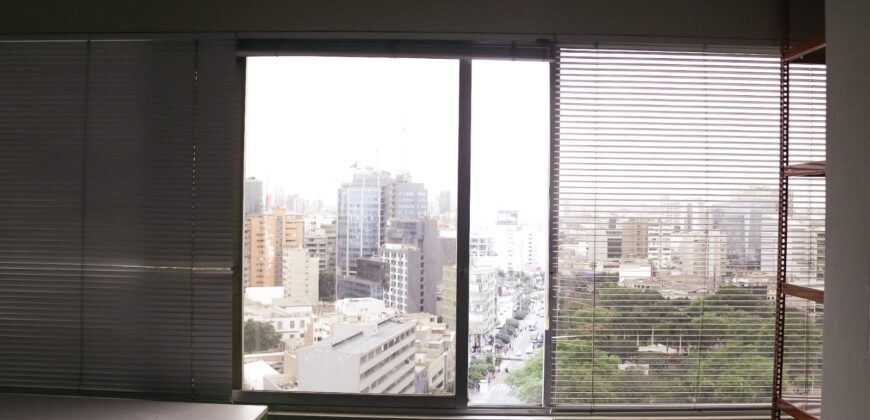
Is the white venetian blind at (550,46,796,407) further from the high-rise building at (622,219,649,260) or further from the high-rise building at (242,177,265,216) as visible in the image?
the high-rise building at (242,177,265,216)

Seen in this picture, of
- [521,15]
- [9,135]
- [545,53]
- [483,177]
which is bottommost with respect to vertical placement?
[483,177]

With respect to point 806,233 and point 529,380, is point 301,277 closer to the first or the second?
point 529,380

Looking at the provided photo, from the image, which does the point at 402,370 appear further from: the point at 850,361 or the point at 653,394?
the point at 850,361

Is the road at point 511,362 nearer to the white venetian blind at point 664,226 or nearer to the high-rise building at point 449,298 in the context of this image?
the white venetian blind at point 664,226

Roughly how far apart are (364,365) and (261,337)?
0.50m

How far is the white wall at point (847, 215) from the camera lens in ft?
5.24

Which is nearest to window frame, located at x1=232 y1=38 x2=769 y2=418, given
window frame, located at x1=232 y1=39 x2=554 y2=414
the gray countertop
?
window frame, located at x1=232 y1=39 x2=554 y2=414

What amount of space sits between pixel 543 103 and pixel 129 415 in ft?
7.19

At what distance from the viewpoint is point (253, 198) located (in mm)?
2592

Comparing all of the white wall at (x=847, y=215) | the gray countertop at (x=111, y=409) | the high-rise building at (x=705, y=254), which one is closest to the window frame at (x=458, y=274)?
the gray countertop at (x=111, y=409)

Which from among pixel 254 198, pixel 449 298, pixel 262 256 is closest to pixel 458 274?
pixel 449 298

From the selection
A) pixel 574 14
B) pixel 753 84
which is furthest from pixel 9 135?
pixel 753 84

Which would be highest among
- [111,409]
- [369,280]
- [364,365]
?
[369,280]

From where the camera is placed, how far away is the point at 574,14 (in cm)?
249
